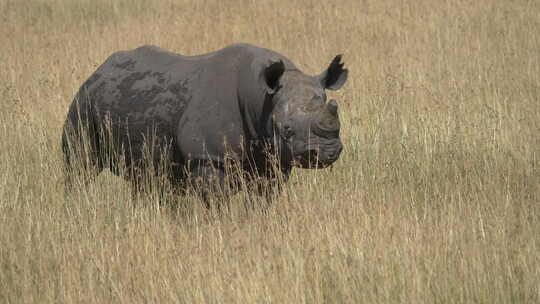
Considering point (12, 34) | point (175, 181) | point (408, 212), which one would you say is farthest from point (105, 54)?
point (408, 212)

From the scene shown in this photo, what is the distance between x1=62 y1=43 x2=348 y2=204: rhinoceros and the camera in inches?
222

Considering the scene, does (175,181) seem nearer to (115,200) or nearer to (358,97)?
(115,200)

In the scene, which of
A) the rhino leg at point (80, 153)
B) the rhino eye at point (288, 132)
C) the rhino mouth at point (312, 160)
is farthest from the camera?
the rhino leg at point (80, 153)

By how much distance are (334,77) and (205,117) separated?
1043 millimetres

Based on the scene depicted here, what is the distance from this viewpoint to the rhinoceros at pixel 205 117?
5.64 metres

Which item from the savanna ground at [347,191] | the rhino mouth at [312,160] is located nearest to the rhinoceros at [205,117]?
the rhino mouth at [312,160]

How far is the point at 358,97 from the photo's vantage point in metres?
9.12

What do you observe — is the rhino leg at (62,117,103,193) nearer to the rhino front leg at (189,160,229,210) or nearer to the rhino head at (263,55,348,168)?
the rhino front leg at (189,160,229,210)

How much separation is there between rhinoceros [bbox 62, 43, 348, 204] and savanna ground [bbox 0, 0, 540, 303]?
26 cm

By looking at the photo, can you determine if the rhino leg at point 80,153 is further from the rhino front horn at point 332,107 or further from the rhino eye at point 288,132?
the rhino front horn at point 332,107

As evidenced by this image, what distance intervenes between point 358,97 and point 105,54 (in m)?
4.10

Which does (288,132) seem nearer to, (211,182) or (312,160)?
(312,160)

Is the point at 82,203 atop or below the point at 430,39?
below

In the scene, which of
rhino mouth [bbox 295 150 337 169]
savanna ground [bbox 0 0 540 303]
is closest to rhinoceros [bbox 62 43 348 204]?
rhino mouth [bbox 295 150 337 169]
